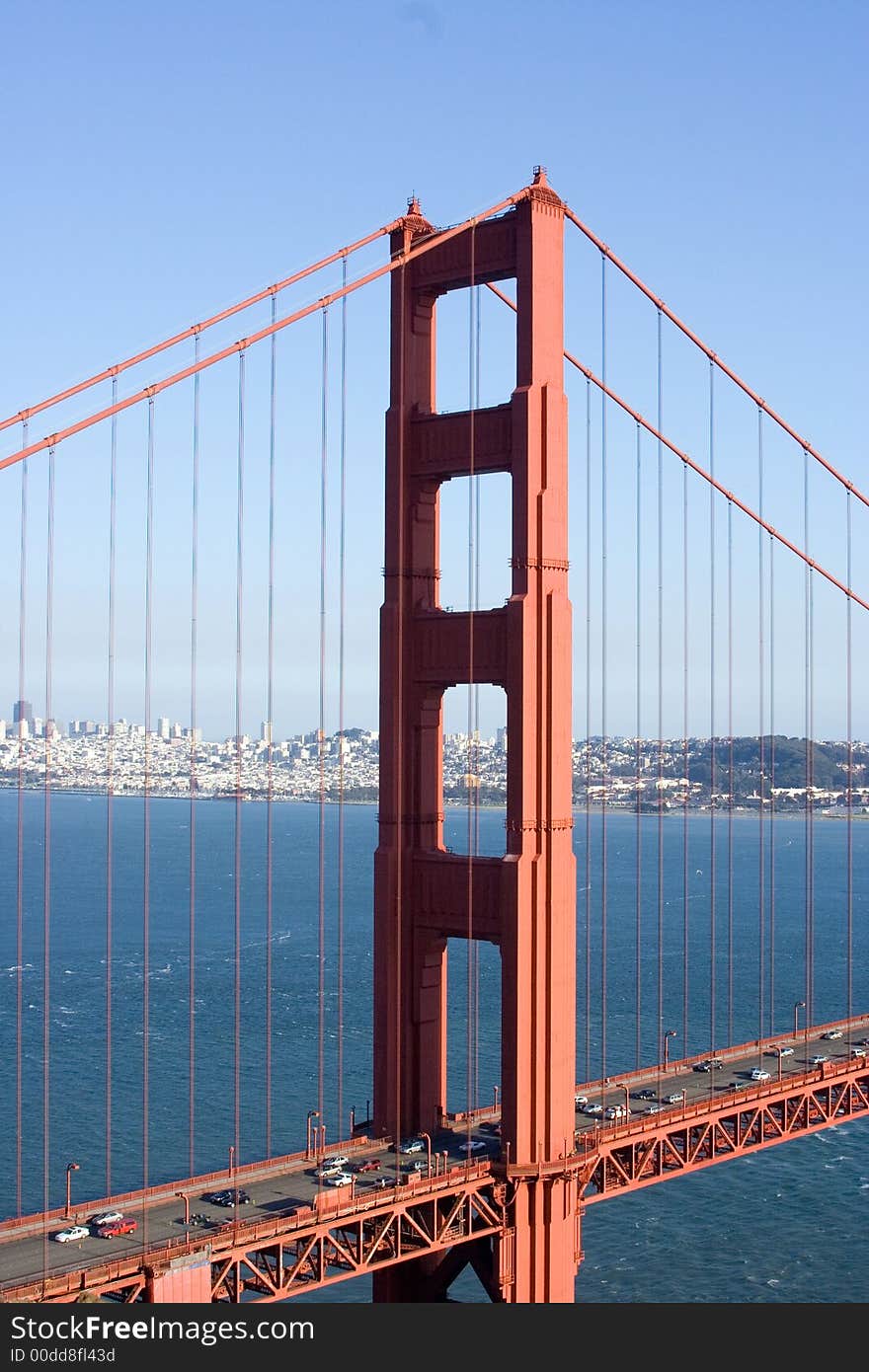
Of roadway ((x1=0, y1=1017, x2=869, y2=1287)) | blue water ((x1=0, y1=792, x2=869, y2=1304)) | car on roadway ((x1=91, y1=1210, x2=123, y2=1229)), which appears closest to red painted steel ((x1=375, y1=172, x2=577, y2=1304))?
roadway ((x1=0, y1=1017, x2=869, y2=1287))

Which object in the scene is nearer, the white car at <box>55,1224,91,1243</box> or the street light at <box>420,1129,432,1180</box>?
the white car at <box>55,1224,91,1243</box>

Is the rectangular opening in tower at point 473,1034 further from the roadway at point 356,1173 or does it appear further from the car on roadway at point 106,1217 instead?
the car on roadway at point 106,1217

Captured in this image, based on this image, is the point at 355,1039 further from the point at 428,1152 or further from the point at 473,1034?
the point at 428,1152

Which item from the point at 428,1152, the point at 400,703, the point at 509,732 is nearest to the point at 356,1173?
the point at 428,1152

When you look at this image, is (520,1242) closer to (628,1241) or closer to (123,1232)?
(123,1232)

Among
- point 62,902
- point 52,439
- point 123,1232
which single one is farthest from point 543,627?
point 62,902

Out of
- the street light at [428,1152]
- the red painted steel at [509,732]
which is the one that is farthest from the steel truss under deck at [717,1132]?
the street light at [428,1152]

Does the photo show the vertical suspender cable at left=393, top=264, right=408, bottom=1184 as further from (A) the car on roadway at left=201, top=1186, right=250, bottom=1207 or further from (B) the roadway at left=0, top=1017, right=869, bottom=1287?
(A) the car on roadway at left=201, top=1186, right=250, bottom=1207
